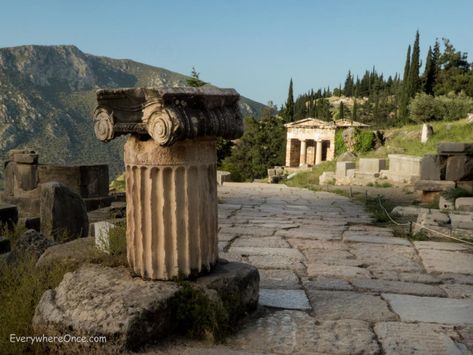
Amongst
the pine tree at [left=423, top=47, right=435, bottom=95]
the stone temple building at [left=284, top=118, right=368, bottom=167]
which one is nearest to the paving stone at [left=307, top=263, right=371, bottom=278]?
the pine tree at [left=423, top=47, right=435, bottom=95]

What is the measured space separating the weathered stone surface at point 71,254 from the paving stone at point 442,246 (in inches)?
156

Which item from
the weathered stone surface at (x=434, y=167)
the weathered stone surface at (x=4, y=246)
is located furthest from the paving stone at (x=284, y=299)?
the weathered stone surface at (x=434, y=167)

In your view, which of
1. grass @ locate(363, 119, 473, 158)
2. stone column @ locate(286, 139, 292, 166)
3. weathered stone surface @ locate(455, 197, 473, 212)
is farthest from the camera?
stone column @ locate(286, 139, 292, 166)

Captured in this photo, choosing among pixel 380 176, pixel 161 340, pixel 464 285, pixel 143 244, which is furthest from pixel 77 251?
pixel 380 176

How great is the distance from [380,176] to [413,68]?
26.3 m

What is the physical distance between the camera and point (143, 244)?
3029 millimetres

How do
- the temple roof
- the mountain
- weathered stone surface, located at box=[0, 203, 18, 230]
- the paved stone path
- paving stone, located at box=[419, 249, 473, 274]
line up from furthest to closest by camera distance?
the mountain → the temple roof → weathered stone surface, located at box=[0, 203, 18, 230] → paving stone, located at box=[419, 249, 473, 274] → the paved stone path

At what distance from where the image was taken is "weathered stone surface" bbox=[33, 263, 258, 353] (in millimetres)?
2469

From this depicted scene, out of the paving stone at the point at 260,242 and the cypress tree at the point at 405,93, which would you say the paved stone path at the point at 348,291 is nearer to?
the paving stone at the point at 260,242

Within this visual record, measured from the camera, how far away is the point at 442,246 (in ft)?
19.2

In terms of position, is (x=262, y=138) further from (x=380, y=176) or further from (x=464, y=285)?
(x=464, y=285)

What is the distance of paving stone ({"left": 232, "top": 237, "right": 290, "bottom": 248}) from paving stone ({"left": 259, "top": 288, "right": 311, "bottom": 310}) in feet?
6.20

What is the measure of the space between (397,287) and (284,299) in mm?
1127

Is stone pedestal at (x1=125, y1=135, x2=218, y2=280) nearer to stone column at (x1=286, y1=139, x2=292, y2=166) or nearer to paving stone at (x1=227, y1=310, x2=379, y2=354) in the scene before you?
paving stone at (x1=227, y1=310, x2=379, y2=354)
